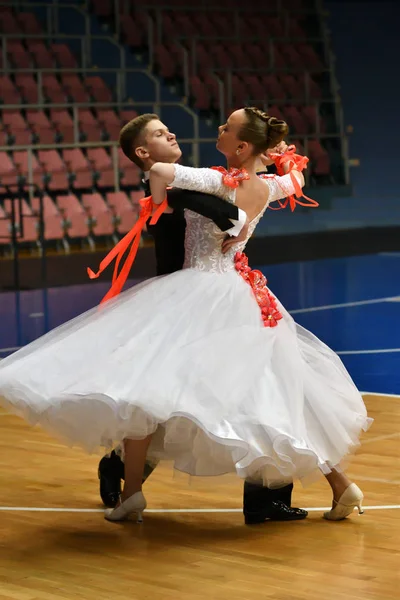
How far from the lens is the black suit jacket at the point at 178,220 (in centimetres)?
393

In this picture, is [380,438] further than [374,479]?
Yes

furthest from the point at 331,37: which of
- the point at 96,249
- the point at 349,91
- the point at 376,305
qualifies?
the point at 376,305

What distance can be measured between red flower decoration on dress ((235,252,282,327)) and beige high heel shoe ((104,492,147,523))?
73cm

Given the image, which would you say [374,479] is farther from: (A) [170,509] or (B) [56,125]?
(B) [56,125]

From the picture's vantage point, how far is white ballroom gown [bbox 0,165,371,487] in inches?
143

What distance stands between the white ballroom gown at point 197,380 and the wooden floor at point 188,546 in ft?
0.78

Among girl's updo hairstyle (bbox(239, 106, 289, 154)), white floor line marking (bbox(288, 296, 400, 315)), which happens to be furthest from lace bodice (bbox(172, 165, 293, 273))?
Answer: white floor line marking (bbox(288, 296, 400, 315))

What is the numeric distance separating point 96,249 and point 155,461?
958 centimetres

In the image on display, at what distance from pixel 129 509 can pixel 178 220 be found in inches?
39.4

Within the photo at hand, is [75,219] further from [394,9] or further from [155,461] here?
[155,461]

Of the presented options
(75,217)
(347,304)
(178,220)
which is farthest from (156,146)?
(75,217)

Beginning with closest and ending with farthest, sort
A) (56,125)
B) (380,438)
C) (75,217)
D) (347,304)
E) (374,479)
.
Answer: (374,479) < (380,438) < (347,304) < (75,217) < (56,125)

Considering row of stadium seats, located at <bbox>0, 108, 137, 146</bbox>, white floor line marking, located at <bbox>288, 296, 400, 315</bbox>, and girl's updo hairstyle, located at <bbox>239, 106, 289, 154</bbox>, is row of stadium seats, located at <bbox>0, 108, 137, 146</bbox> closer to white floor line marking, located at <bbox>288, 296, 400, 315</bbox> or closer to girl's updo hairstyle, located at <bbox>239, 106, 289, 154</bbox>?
white floor line marking, located at <bbox>288, 296, 400, 315</bbox>

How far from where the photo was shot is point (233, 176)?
3.99 meters
